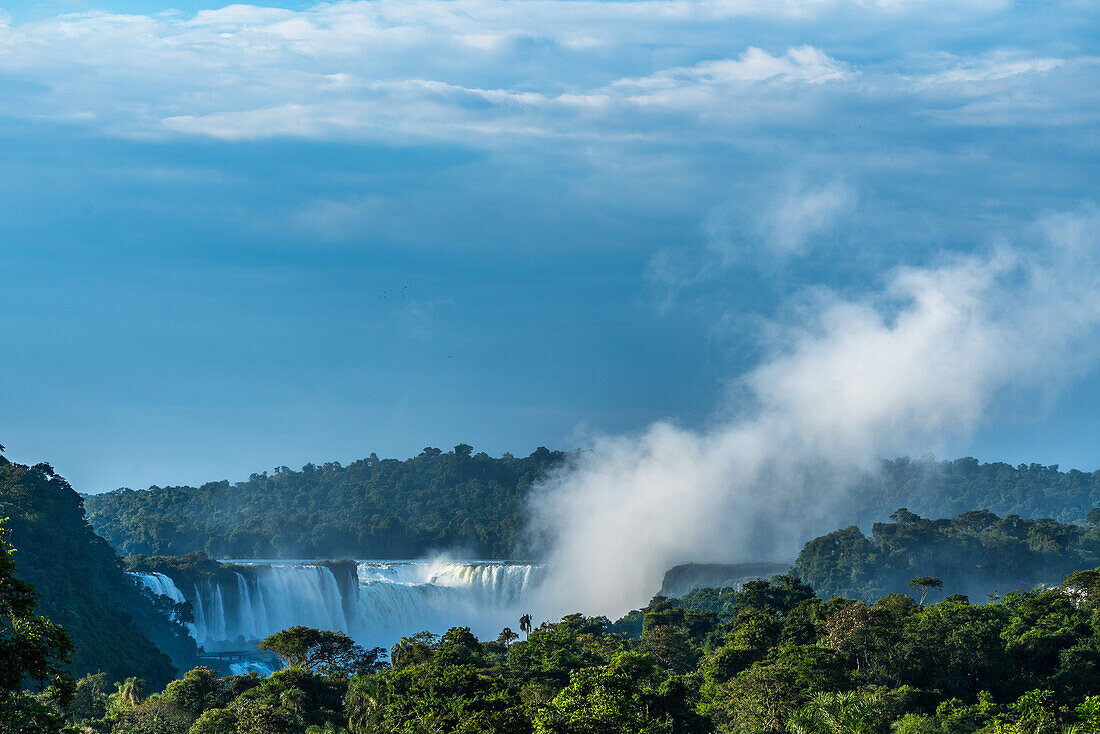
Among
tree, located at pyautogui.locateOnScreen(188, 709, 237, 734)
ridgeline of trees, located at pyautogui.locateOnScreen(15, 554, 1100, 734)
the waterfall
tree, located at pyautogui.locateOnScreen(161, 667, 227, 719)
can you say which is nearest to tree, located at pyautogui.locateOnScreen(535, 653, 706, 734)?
ridgeline of trees, located at pyautogui.locateOnScreen(15, 554, 1100, 734)

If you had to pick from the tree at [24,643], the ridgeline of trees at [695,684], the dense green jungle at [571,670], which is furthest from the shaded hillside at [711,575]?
the tree at [24,643]

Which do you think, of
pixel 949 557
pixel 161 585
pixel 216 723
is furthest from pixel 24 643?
pixel 949 557

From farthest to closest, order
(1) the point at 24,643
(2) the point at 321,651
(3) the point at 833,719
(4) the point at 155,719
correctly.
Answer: (2) the point at 321,651
(4) the point at 155,719
(3) the point at 833,719
(1) the point at 24,643

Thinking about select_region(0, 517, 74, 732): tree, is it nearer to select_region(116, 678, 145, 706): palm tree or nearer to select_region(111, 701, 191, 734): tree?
select_region(111, 701, 191, 734): tree

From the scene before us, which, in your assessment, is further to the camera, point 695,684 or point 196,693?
point 695,684

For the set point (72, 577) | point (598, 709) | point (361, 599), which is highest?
point (361, 599)

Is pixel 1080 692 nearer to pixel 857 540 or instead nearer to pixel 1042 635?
pixel 1042 635

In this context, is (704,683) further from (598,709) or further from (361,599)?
(361,599)
